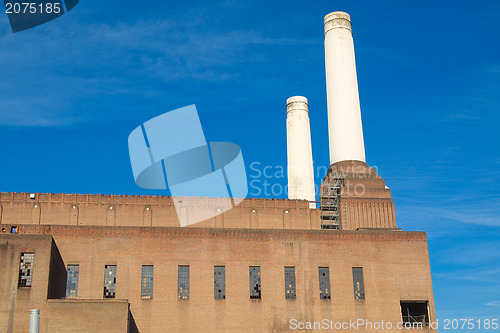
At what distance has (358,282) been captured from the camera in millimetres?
42094

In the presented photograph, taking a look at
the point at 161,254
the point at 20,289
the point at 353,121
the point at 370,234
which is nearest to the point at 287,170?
the point at 353,121

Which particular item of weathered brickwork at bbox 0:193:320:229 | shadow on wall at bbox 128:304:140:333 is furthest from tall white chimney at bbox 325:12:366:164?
shadow on wall at bbox 128:304:140:333

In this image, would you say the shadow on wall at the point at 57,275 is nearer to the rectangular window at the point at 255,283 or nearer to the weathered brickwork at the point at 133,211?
the weathered brickwork at the point at 133,211

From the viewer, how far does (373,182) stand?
157ft

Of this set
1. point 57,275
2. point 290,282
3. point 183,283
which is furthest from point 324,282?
point 57,275

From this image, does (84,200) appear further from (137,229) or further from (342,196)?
(342,196)

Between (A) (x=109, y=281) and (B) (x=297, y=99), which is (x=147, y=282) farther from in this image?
(B) (x=297, y=99)

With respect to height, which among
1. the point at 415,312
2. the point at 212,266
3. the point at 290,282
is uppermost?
the point at 212,266

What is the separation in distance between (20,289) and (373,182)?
26.0 m

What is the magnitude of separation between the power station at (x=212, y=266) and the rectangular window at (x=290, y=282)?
7cm

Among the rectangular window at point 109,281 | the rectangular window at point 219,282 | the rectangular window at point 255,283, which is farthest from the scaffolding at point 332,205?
the rectangular window at point 109,281

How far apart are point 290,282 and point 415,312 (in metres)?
9.64

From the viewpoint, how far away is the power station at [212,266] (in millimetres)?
35969

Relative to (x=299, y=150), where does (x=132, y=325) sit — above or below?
below
